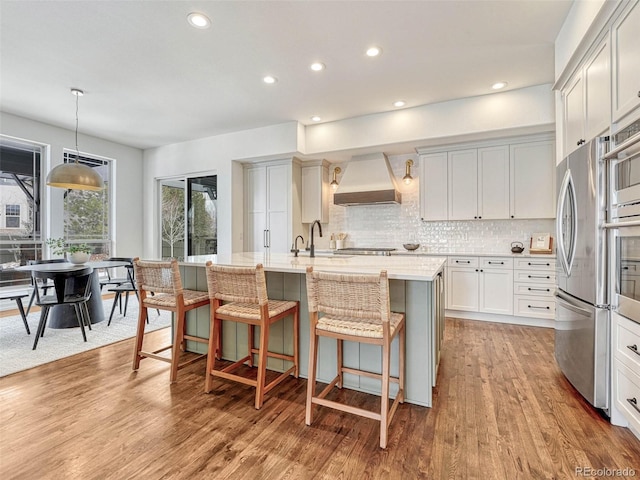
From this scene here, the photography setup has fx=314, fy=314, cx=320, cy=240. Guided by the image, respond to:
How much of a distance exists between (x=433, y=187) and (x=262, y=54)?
2.89 m

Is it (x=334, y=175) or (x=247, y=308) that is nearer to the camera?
(x=247, y=308)

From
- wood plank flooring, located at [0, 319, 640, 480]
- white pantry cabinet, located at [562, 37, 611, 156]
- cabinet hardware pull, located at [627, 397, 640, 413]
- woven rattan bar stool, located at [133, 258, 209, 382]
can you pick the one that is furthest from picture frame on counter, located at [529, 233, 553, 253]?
woven rattan bar stool, located at [133, 258, 209, 382]

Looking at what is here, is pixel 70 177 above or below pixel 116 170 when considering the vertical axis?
below

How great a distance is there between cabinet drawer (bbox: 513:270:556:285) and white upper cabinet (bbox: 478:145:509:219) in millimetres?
783

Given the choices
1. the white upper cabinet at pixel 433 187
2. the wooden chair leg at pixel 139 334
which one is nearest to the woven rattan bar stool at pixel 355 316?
the wooden chair leg at pixel 139 334

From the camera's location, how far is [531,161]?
4043 millimetres

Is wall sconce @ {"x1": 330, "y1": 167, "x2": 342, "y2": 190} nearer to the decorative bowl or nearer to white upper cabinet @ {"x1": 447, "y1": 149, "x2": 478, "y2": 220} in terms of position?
white upper cabinet @ {"x1": 447, "y1": 149, "x2": 478, "y2": 220}

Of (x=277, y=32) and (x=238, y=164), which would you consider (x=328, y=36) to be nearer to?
(x=277, y=32)

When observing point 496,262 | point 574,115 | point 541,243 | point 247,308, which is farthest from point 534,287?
point 247,308

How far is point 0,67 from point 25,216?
2443mm

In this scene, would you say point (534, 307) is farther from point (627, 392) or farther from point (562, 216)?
point (627, 392)

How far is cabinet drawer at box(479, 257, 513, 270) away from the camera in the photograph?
3.96 m

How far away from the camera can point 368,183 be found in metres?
4.90

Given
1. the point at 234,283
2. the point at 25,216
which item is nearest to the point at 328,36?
the point at 234,283
